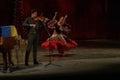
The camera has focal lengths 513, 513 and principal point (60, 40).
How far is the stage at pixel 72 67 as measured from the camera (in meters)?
15.2

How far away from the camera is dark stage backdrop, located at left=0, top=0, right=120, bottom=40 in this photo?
29.7 meters

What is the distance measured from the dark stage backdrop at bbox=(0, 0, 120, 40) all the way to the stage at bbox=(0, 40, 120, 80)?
7.54m

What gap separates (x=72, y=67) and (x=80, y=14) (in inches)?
600

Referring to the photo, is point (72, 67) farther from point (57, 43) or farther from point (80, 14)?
point (80, 14)

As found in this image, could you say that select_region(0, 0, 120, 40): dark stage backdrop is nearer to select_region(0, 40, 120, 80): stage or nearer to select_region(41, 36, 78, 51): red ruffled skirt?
select_region(0, 40, 120, 80): stage

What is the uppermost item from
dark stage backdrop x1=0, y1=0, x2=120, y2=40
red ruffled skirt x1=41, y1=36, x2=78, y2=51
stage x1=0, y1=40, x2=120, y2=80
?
dark stage backdrop x1=0, y1=0, x2=120, y2=40

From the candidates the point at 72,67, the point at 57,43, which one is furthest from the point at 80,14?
the point at 72,67

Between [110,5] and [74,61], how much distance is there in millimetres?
14879

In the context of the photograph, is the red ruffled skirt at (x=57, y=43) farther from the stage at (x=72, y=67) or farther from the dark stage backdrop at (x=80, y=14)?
the dark stage backdrop at (x=80, y=14)

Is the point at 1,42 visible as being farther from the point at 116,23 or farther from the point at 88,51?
the point at 116,23

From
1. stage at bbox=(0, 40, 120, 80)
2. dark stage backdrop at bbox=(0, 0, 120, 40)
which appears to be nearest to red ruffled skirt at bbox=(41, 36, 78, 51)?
stage at bbox=(0, 40, 120, 80)

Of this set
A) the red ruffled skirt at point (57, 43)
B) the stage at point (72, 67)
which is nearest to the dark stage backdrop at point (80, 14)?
the stage at point (72, 67)

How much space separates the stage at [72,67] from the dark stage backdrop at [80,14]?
754 cm

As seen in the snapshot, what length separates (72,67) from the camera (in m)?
17.2
